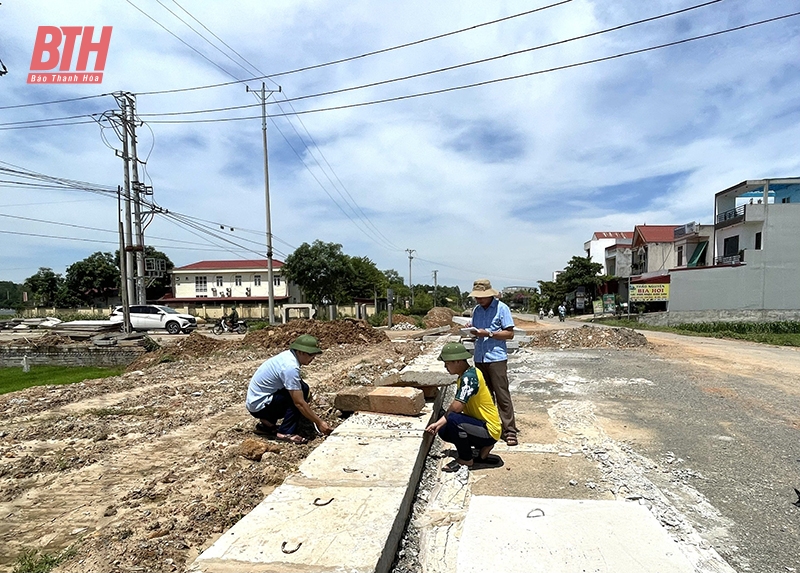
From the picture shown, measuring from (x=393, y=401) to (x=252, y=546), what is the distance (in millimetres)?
2627

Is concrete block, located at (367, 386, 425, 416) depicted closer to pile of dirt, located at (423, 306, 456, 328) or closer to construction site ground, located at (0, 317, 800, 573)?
construction site ground, located at (0, 317, 800, 573)

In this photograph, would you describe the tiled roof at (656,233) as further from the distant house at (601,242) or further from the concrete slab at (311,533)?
the concrete slab at (311,533)

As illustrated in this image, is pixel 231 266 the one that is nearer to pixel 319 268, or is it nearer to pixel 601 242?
pixel 319 268

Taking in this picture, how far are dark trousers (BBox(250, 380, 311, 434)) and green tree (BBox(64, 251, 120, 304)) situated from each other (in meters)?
51.0

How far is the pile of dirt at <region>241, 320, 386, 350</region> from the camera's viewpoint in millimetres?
15222

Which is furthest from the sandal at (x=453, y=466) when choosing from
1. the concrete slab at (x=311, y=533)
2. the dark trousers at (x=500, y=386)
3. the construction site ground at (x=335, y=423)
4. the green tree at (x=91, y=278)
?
the green tree at (x=91, y=278)

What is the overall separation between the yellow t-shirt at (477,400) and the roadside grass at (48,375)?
976cm

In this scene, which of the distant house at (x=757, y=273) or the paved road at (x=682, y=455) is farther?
the distant house at (x=757, y=273)

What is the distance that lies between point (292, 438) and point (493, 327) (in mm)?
2099

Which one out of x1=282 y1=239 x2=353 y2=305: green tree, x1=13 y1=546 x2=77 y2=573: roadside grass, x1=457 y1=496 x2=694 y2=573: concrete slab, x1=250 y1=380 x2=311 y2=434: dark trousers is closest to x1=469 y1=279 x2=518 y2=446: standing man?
x1=457 y1=496 x2=694 y2=573: concrete slab

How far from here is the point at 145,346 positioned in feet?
47.0

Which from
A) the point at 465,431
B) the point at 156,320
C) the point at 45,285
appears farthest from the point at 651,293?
the point at 45,285

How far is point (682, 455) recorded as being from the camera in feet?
13.4

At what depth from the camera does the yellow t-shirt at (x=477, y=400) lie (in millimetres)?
3598
